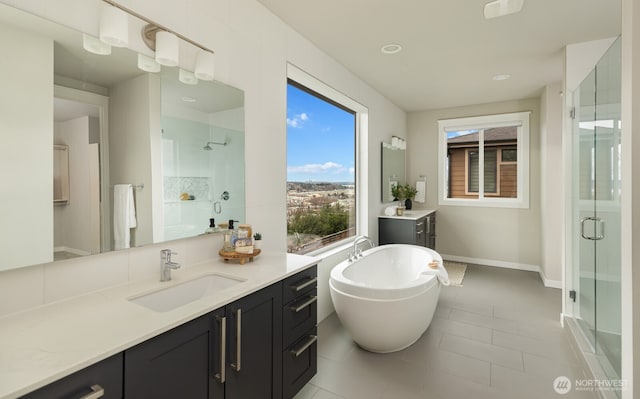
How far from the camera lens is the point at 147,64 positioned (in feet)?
5.12

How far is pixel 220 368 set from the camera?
1296 millimetres

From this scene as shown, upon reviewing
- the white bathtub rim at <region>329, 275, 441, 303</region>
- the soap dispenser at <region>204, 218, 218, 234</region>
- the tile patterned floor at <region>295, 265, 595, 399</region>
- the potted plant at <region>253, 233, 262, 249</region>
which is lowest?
the tile patterned floor at <region>295, 265, 595, 399</region>

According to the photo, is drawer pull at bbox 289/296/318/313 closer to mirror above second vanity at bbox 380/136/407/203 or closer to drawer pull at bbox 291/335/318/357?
drawer pull at bbox 291/335/318/357

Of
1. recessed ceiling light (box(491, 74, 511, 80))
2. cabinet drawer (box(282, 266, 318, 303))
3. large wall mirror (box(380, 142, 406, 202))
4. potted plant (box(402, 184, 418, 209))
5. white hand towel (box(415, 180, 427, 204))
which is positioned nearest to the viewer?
cabinet drawer (box(282, 266, 318, 303))

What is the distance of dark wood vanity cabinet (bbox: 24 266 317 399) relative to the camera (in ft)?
3.10

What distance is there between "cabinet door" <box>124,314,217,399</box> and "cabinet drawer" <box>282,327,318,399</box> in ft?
1.82

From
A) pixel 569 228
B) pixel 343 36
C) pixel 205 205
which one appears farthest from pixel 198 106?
pixel 569 228

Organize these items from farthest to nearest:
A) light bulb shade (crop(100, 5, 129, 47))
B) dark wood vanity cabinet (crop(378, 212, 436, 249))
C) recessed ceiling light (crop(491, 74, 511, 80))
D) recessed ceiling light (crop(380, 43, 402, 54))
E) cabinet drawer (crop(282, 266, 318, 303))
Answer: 1. dark wood vanity cabinet (crop(378, 212, 436, 249))
2. recessed ceiling light (crop(491, 74, 511, 80))
3. recessed ceiling light (crop(380, 43, 402, 54))
4. cabinet drawer (crop(282, 266, 318, 303))
5. light bulb shade (crop(100, 5, 129, 47))

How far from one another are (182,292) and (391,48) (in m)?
2.84

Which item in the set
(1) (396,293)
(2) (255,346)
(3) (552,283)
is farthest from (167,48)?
(3) (552,283)

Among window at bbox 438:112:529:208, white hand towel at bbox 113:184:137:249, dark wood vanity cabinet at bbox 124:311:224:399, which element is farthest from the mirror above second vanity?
dark wood vanity cabinet at bbox 124:311:224:399

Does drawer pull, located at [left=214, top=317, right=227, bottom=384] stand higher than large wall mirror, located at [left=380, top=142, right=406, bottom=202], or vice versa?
large wall mirror, located at [left=380, top=142, right=406, bottom=202]

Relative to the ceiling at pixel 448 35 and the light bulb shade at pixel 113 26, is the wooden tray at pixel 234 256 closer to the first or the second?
the light bulb shade at pixel 113 26

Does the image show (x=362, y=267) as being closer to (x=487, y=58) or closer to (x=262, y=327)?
(x=262, y=327)
